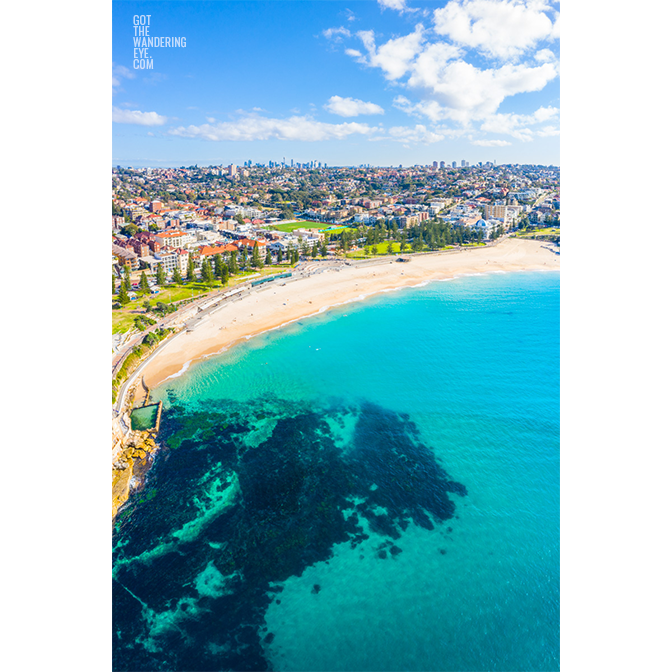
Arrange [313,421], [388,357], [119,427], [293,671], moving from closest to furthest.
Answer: [293,671] → [119,427] → [313,421] → [388,357]

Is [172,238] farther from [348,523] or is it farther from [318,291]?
[348,523]

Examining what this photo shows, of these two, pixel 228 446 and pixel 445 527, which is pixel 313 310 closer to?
pixel 228 446

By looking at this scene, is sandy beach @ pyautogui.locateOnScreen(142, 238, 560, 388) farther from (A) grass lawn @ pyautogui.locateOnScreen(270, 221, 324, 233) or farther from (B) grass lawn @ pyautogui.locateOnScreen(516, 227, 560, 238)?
(A) grass lawn @ pyautogui.locateOnScreen(270, 221, 324, 233)

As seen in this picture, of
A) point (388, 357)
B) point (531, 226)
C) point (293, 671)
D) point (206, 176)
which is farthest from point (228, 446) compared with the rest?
point (206, 176)

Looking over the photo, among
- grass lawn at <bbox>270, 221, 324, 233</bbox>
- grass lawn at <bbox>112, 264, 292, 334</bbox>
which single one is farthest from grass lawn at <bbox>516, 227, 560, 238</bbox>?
grass lawn at <bbox>112, 264, 292, 334</bbox>

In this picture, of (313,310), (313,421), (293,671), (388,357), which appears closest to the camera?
(293,671)

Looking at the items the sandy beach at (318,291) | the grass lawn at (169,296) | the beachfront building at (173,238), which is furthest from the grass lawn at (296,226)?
the grass lawn at (169,296)
